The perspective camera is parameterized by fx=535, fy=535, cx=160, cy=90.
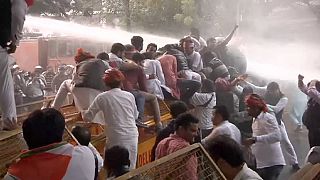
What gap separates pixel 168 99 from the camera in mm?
8586

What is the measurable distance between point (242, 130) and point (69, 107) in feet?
8.59

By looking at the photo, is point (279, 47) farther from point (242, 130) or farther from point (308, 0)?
point (242, 130)

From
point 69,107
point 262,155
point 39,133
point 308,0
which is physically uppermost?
point 308,0

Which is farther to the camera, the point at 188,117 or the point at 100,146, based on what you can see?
the point at 100,146

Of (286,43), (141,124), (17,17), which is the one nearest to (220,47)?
(141,124)

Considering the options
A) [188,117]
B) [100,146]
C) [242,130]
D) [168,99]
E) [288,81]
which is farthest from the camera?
[288,81]

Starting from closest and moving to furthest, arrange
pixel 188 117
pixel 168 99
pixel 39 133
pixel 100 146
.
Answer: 1. pixel 39 133
2. pixel 188 117
3. pixel 100 146
4. pixel 168 99

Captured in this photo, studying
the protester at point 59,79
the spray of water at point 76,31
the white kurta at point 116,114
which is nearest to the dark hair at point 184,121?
the white kurta at point 116,114

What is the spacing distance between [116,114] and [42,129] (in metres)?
2.90

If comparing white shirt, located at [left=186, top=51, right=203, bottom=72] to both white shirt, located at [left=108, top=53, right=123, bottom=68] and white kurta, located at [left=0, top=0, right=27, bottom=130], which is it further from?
white kurta, located at [left=0, top=0, right=27, bottom=130]

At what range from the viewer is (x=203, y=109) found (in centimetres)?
876

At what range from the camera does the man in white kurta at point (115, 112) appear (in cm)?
581

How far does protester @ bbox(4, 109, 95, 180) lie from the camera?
2812 mm

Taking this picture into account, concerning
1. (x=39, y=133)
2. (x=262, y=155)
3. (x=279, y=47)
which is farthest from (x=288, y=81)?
(x=39, y=133)
